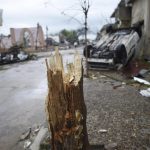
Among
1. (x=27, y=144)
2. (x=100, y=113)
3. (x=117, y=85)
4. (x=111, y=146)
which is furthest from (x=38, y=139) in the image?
(x=117, y=85)

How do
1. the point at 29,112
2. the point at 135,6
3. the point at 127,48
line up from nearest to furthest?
the point at 29,112 < the point at 127,48 < the point at 135,6

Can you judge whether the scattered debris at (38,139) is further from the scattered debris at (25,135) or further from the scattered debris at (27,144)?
the scattered debris at (25,135)

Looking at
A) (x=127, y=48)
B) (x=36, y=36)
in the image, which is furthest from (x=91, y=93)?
(x=36, y=36)

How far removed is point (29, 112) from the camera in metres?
8.32

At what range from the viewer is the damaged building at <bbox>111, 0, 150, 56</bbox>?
15.7 metres

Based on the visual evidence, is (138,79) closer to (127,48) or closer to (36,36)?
(127,48)

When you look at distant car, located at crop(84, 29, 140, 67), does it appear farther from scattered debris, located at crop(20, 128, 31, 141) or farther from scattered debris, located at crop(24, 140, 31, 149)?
scattered debris, located at crop(24, 140, 31, 149)

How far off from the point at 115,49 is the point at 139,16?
454 cm

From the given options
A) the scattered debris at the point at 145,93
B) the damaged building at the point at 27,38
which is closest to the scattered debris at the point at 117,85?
the scattered debris at the point at 145,93

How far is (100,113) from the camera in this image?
698 cm

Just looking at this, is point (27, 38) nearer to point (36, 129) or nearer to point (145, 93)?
point (145, 93)

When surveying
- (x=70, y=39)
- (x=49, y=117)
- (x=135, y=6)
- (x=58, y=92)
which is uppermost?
(x=135, y=6)

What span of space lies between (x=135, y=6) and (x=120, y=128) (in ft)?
47.4

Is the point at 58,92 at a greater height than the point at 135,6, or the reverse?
the point at 135,6
